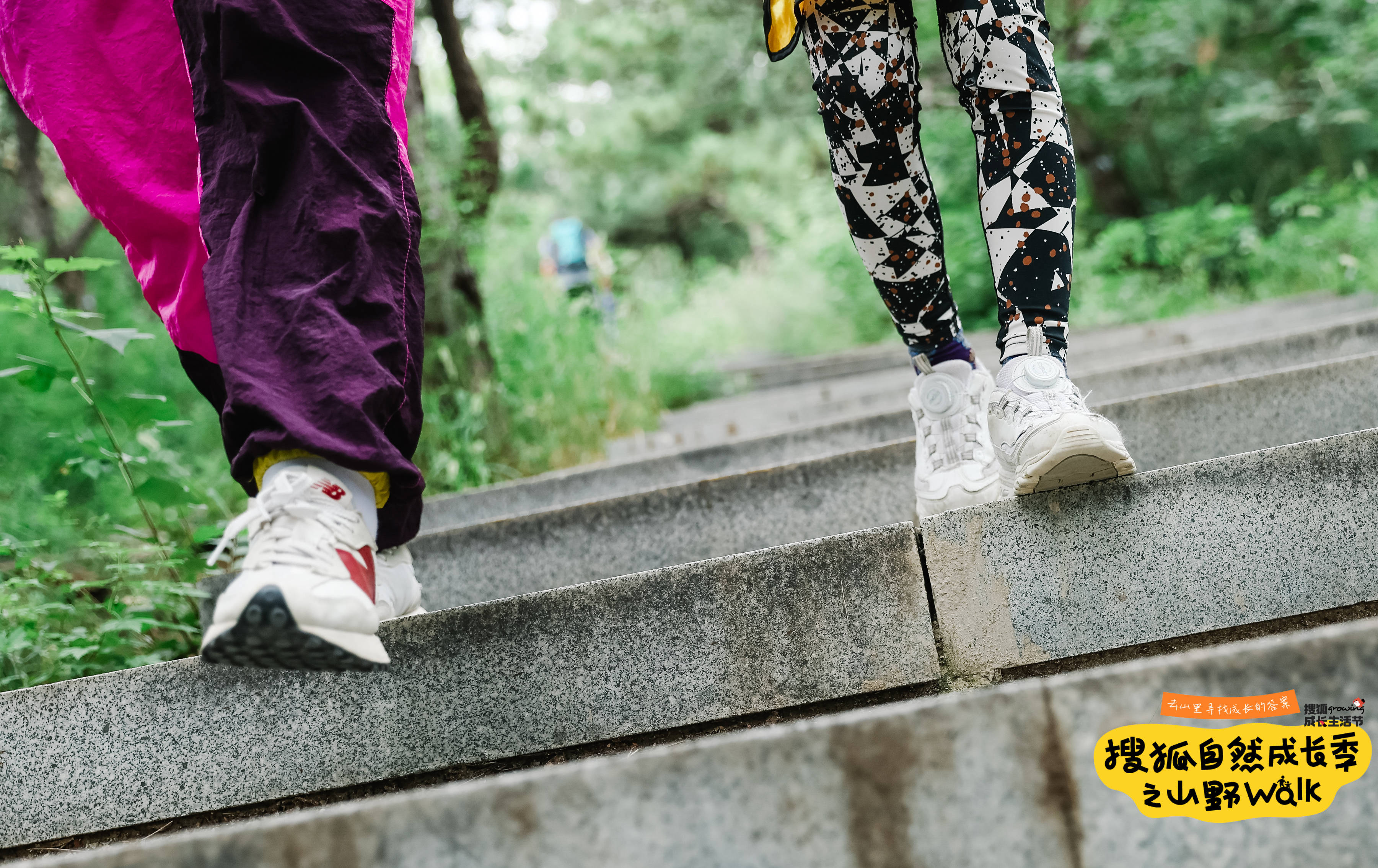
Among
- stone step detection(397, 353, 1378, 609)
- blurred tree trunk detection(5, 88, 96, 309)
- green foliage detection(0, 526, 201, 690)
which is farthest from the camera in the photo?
blurred tree trunk detection(5, 88, 96, 309)

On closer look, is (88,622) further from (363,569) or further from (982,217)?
(982,217)

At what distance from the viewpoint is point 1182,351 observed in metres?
2.77

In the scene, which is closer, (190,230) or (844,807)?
(844,807)

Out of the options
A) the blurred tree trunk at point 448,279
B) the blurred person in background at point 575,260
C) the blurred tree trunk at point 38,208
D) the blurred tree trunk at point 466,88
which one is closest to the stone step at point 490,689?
the blurred tree trunk at point 448,279

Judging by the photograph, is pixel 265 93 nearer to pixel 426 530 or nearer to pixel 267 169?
pixel 267 169

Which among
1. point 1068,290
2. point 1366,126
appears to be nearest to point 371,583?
point 1068,290

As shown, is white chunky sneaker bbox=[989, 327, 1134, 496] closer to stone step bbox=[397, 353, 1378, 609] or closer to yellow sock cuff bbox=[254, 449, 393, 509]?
stone step bbox=[397, 353, 1378, 609]

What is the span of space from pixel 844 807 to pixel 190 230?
1094 millimetres

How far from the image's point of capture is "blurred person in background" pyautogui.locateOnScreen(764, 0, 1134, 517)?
4.40 ft

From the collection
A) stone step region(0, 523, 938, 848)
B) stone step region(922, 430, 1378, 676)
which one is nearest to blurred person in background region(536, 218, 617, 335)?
stone step region(0, 523, 938, 848)

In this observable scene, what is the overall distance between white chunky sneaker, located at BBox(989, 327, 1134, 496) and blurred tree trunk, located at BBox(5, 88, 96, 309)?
6627 millimetres

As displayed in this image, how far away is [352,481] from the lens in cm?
115

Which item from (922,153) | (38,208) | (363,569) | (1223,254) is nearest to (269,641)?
(363,569)

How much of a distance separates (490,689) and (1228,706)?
0.88 m
